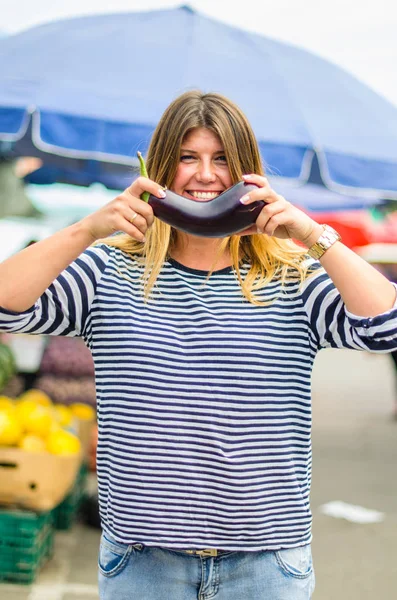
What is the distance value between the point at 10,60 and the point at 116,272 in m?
3.67

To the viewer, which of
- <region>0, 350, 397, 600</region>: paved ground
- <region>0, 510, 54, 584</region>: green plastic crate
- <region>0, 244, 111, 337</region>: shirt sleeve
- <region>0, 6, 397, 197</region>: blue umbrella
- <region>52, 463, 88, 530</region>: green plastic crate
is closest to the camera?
<region>0, 244, 111, 337</region>: shirt sleeve

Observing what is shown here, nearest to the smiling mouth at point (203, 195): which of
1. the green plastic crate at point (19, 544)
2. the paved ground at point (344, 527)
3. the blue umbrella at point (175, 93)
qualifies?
the blue umbrella at point (175, 93)

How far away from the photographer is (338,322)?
6.27 ft

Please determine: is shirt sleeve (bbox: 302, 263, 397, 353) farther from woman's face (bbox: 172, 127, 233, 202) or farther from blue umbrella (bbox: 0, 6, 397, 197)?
blue umbrella (bbox: 0, 6, 397, 197)

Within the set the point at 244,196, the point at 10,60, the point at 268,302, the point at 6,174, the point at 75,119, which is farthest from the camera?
the point at 6,174

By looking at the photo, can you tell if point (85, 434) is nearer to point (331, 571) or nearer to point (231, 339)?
point (331, 571)

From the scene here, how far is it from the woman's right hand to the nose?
0.55ft

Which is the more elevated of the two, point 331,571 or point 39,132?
point 39,132

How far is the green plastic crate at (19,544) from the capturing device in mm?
4113

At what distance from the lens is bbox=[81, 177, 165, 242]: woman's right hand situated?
1.85m

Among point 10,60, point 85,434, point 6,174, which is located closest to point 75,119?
point 10,60

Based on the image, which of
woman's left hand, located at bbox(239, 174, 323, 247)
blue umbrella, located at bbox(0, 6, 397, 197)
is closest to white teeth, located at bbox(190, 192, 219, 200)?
woman's left hand, located at bbox(239, 174, 323, 247)

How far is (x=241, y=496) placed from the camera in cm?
188

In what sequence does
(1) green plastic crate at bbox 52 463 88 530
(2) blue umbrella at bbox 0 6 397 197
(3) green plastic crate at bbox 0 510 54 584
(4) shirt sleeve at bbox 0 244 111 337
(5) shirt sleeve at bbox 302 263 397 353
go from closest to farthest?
1. (5) shirt sleeve at bbox 302 263 397 353
2. (4) shirt sleeve at bbox 0 244 111 337
3. (3) green plastic crate at bbox 0 510 54 584
4. (2) blue umbrella at bbox 0 6 397 197
5. (1) green plastic crate at bbox 52 463 88 530
